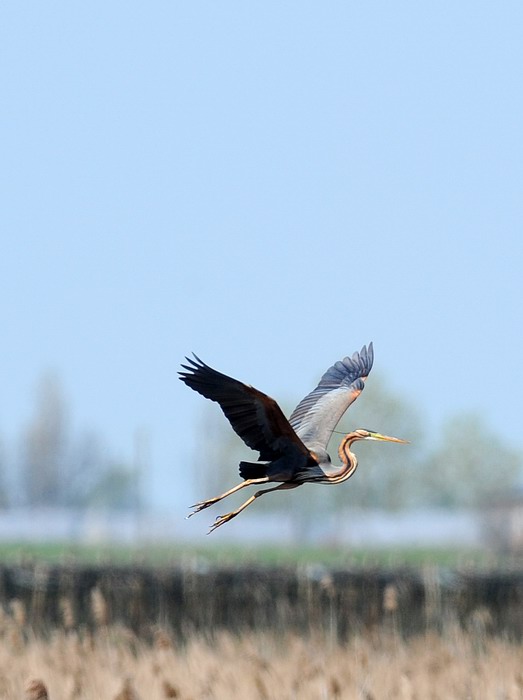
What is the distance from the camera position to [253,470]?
3.18 m

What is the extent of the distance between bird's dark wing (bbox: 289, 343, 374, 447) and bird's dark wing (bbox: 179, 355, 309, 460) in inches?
2.0

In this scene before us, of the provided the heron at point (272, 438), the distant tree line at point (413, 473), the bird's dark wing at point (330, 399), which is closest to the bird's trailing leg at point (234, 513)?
the heron at point (272, 438)

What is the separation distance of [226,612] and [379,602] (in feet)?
7.10

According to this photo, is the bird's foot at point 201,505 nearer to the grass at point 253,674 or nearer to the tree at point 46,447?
the grass at point 253,674

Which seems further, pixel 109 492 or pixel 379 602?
pixel 109 492

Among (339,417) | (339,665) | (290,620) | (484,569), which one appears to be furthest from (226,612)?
(339,417)

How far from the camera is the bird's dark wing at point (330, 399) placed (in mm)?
3312

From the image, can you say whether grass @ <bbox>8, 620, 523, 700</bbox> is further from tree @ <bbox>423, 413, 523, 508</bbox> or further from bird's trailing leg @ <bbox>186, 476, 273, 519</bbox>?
tree @ <bbox>423, 413, 523, 508</bbox>

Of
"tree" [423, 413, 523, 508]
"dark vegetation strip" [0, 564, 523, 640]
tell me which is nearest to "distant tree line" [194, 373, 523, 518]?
"tree" [423, 413, 523, 508]

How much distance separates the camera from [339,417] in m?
3.41

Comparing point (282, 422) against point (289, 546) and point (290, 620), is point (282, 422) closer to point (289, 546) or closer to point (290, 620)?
point (290, 620)

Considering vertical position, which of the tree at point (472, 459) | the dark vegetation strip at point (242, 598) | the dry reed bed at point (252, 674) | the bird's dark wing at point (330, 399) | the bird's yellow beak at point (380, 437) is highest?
the tree at point (472, 459)

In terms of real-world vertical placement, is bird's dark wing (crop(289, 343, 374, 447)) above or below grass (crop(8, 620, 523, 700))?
above

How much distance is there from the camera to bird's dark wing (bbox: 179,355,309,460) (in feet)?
10.5
